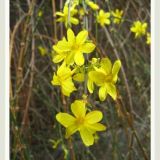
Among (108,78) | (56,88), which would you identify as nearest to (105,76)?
(108,78)

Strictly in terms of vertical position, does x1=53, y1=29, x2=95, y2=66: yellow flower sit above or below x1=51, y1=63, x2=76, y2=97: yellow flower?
above

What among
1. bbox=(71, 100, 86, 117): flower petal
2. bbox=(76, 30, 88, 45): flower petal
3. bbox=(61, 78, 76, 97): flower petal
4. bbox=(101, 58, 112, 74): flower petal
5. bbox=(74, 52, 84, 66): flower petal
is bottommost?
bbox=(71, 100, 86, 117): flower petal

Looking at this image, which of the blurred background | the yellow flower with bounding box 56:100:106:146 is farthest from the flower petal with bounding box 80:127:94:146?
the blurred background

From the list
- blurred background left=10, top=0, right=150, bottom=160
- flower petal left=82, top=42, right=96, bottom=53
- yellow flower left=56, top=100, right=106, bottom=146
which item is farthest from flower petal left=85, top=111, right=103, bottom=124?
blurred background left=10, top=0, right=150, bottom=160

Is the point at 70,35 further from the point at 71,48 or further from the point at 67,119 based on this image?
the point at 67,119

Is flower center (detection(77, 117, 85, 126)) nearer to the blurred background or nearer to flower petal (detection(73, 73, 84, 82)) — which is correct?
flower petal (detection(73, 73, 84, 82))

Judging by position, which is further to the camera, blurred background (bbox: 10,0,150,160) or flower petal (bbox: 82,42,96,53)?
blurred background (bbox: 10,0,150,160)
